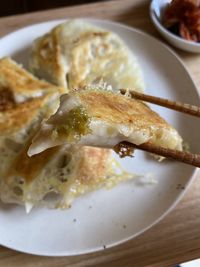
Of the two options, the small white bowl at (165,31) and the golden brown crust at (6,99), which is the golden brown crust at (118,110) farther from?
the small white bowl at (165,31)

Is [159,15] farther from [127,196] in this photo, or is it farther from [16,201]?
[16,201]

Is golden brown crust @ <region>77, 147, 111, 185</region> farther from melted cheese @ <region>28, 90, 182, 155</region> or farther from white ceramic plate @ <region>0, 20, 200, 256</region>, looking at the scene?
melted cheese @ <region>28, 90, 182, 155</region>

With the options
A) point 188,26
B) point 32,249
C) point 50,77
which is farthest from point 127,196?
point 188,26

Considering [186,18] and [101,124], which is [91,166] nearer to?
[101,124]

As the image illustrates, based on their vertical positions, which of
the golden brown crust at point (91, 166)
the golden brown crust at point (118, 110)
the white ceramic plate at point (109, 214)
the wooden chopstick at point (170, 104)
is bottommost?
the white ceramic plate at point (109, 214)

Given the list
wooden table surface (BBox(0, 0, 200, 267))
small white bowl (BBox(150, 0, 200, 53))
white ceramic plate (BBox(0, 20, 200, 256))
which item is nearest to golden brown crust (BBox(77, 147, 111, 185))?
white ceramic plate (BBox(0, 20, 200, 256))

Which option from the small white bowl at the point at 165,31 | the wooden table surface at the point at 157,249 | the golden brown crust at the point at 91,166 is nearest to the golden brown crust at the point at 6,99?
the golden brown crust at the point at 91,166
